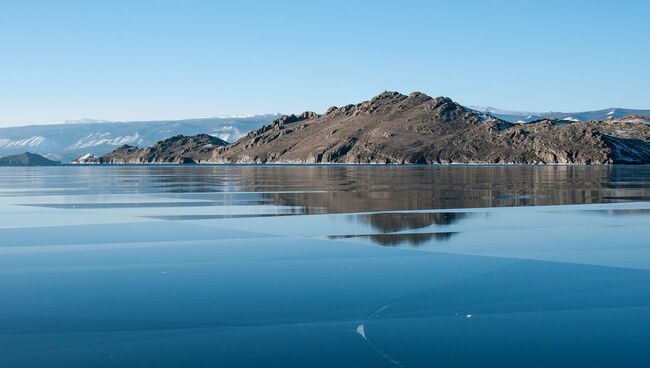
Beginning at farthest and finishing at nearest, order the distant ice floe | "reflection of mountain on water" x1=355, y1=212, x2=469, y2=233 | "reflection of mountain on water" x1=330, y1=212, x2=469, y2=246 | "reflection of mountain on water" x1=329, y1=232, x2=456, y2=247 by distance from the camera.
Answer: "reflection of mountain on water" x1=355, y1=212, x2=469, y2=233 → "reflection of mountain on water" x1=330, y1=212, x2=469, y2=246 → "reflection of mountain on water" x1=329, y1=232, x2=456, y2=247 → the distant ice floe

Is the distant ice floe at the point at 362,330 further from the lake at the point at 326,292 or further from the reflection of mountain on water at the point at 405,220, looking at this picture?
the reflection of mountain on water at the point at 405,220

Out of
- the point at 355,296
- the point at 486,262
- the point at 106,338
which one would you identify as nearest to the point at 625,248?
the point at 486,262

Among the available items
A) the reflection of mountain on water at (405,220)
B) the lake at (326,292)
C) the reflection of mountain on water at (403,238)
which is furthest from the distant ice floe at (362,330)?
the reflection of mountain on water at (405,220)

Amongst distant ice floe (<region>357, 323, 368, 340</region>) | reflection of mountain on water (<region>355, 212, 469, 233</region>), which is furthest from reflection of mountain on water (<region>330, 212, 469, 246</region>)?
distant ice floe (<region>357, 323, 368, 340</region>)

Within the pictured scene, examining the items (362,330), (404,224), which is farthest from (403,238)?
(362,330)

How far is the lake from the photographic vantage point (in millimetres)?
10297

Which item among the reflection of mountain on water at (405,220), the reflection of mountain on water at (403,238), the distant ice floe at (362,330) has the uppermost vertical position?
the reflection of mountain on water at (405,220)

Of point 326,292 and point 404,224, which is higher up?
point 404,224

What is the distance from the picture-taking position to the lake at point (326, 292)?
10.3 meters

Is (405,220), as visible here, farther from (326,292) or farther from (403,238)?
(326,292)

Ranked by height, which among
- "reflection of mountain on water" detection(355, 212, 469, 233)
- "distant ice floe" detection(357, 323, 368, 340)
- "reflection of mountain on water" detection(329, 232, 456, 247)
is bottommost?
"distant ice floe" detection(357, 323, 368, 340)

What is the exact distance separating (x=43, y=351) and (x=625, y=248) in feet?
53.0

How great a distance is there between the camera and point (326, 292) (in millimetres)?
14336

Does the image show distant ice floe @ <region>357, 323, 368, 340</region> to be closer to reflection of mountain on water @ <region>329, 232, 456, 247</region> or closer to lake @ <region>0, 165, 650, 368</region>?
lake @ <region>0, 165, 650, 368</region>
